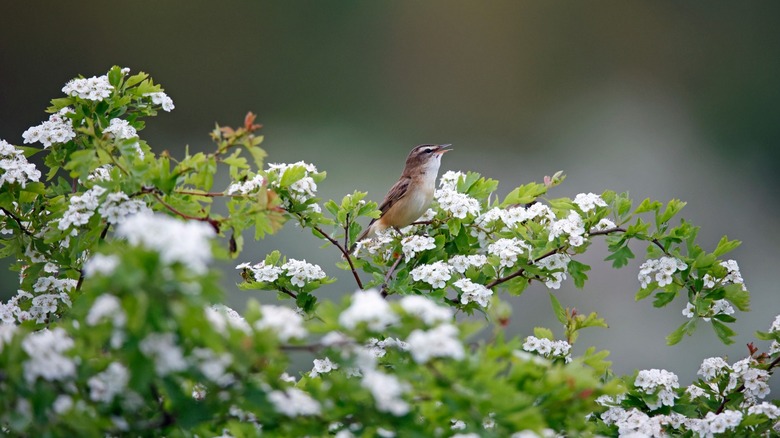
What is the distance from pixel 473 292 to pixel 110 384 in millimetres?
1273

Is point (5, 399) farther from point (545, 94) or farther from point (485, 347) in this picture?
point (545, 94)

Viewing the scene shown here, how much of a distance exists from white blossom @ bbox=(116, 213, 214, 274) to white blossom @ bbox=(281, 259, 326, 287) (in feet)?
4.27

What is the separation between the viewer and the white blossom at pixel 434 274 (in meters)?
2.53

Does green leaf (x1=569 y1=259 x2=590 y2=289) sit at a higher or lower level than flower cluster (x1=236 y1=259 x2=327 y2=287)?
lower

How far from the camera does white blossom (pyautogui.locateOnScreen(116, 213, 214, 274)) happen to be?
4.22ft

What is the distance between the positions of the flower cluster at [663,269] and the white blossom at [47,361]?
5.60 ft

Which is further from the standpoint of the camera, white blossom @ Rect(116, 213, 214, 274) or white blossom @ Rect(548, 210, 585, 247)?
→ white blossom @ Rect(548, 210, 585, 247)

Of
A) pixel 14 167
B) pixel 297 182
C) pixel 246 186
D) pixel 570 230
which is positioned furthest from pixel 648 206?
pixel 14 167

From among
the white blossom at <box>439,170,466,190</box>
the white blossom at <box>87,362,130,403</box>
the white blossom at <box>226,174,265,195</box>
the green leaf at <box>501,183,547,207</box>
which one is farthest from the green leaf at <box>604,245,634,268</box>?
the white blossom at <box>87,362,130,403</box>

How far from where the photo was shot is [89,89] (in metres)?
2.52

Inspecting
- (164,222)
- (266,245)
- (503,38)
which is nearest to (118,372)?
(164,222)

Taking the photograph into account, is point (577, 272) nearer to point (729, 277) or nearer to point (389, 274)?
point (729, 277)

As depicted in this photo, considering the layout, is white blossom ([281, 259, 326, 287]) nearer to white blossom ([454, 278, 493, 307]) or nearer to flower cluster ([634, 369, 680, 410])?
white blossom ([454, 278, 493, 307])

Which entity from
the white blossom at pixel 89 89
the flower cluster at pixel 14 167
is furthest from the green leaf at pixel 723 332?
the flower cluster at pixel 14 167
